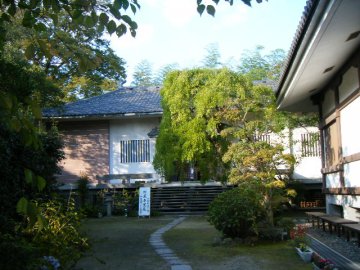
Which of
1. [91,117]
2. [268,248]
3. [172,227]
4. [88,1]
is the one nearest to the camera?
[88,1]

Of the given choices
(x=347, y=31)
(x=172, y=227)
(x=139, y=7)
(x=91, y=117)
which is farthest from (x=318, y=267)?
(x=91, y=117)

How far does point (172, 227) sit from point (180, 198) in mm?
6645

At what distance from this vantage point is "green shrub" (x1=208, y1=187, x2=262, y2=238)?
29.6 feet

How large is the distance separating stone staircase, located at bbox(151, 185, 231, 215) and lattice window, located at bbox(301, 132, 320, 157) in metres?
3.76

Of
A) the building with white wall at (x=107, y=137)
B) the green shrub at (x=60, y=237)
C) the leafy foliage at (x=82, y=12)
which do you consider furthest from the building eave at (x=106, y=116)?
the leafy foliage at (x=82, y=12)

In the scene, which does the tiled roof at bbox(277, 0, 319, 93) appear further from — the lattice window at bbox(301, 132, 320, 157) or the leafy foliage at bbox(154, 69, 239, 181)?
the lattice window at bbox(301, 132, 320, 157)

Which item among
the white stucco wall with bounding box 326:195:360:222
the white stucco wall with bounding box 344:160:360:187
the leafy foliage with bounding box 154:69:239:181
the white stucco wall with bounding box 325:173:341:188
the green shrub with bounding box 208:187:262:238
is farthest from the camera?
the leafy foliage with bounding box 154:69:239:181

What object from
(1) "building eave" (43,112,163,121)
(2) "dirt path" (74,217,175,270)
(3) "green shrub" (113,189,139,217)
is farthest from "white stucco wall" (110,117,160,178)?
(2) "dirt path" (74,217,175,270)

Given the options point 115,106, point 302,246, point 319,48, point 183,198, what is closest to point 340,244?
point 302,246

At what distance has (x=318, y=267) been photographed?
21.2 ft

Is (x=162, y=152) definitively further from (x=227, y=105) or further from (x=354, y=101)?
(x=354, y=101)

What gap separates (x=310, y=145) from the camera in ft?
65.1

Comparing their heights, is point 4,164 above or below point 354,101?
below

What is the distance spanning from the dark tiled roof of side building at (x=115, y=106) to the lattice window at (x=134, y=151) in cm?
168
